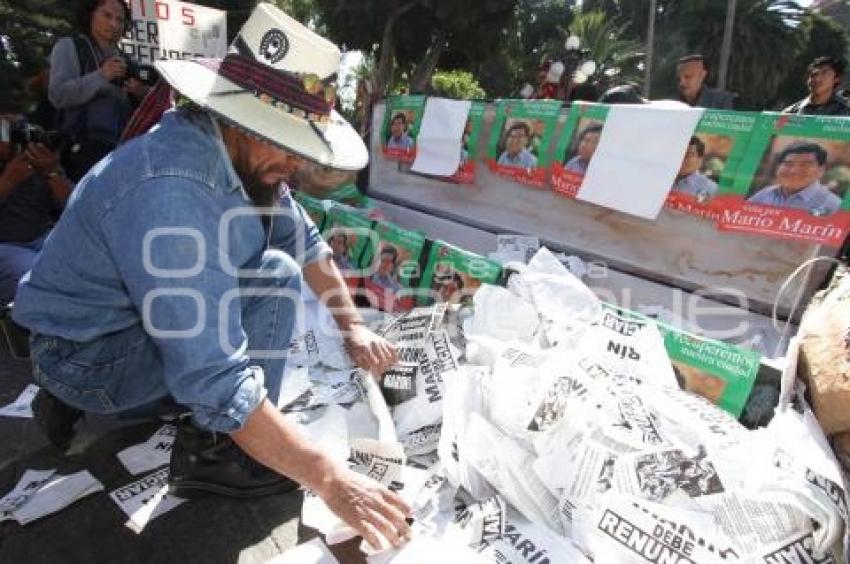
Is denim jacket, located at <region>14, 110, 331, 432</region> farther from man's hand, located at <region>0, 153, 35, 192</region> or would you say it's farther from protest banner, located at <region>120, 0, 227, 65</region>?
protest banner, located at <region>120, 0, 227, 65</region>

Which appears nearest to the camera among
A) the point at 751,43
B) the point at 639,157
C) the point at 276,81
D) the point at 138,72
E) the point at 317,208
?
the point at 276,81

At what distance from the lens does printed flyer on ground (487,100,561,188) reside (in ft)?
8.21

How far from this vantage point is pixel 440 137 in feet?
10.0

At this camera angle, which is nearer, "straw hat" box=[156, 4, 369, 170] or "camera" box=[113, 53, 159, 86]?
"straw hat" box=[156, 4, 369, 170]

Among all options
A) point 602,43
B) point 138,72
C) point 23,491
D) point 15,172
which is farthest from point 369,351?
point 602,43

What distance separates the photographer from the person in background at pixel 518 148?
8.50ft

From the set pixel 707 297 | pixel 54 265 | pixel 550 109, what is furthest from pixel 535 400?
pixel 550 109

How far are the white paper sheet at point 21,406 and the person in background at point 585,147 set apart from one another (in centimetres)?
217

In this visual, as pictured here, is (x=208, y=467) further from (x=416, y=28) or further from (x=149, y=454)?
(x=416, y=28)

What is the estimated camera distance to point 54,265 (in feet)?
4.00

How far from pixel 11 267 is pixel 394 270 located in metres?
1.52

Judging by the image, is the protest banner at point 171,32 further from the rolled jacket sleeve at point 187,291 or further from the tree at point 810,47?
the tree at point 810,47

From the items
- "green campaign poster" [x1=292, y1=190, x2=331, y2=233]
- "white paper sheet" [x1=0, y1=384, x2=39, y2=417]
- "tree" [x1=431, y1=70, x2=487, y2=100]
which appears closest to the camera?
"white paper sheet" [x1=0, y1=384, x2=39, y2=417]

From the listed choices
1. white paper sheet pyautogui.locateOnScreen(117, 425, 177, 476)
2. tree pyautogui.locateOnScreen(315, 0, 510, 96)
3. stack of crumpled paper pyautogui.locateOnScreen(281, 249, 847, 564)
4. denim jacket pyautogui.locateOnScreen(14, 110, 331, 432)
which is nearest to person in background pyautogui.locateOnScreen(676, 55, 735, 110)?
stack of crumpled paper pyautogui.locateOnScreen(281, 249, 847, 564)
